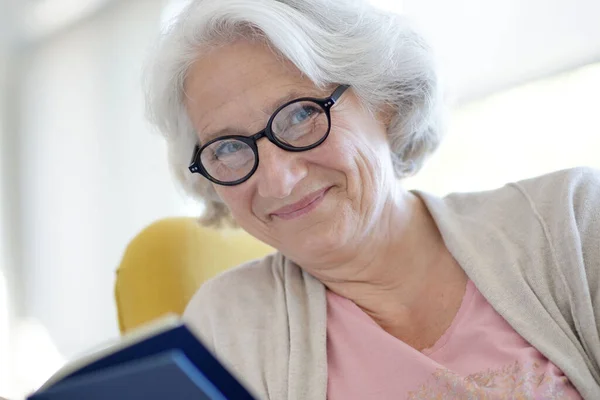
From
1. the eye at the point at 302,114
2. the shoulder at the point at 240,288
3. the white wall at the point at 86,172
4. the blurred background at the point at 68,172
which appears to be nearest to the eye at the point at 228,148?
the eye at the point at 302,114

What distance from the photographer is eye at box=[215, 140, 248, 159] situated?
1196 millimetres

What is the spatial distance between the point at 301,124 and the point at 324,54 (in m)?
0.13

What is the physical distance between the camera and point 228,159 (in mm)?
1224

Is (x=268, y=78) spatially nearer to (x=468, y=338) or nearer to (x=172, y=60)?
(x=172, y=60)

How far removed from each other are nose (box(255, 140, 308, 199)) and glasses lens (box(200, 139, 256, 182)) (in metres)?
0.04

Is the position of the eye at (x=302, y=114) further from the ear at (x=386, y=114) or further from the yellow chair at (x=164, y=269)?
the yellow chair at (x=164, y=269)

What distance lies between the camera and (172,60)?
125cm

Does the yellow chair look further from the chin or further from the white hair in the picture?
the chin

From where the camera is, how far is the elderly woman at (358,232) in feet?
3.55

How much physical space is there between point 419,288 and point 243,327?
0.33 m

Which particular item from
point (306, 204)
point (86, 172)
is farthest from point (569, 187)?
point (86, 172)

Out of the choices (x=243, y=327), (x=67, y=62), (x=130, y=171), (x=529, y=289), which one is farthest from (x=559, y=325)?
(x=67, y=62)

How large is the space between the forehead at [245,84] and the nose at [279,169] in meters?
0.05

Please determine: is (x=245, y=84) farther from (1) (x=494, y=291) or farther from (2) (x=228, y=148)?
(1) (x=494, y=291)
